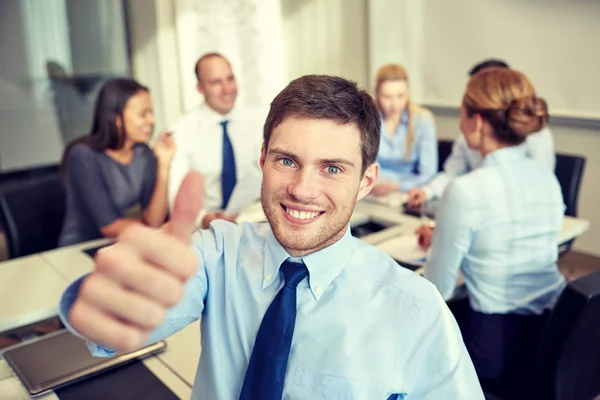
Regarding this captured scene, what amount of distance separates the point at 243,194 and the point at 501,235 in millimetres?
1031

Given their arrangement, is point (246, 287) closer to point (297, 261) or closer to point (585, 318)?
point (297, 261)

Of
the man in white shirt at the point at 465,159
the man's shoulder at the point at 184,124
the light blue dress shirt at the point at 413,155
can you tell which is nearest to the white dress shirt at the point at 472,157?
the man in white shirt at the point at 465,159

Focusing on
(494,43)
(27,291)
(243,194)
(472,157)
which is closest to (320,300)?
(27,291)

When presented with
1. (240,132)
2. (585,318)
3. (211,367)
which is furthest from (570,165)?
(211,367)

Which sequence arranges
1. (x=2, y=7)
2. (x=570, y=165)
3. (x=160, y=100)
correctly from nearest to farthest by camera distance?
1. (x=570, y=165)
2. (x=2, y=7)
3. (x=160, y=100)

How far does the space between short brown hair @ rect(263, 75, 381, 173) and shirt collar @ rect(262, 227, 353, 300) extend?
16cm

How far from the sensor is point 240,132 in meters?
2.93

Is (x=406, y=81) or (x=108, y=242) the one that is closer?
(x=108, y=242)

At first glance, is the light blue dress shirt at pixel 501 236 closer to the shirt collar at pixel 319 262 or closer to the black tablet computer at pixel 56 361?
the shirt collar at pixel 319 262

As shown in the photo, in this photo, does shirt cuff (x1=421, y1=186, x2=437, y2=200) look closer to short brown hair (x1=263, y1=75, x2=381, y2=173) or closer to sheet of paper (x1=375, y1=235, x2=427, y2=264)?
sheet of paper (x1=375, y1=235, x2=427, y2=264)

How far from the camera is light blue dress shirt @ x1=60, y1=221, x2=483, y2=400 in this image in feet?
3.47

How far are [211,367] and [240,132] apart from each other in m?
1.91

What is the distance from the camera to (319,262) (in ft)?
3.63

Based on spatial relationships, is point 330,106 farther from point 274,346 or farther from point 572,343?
point 572,343
